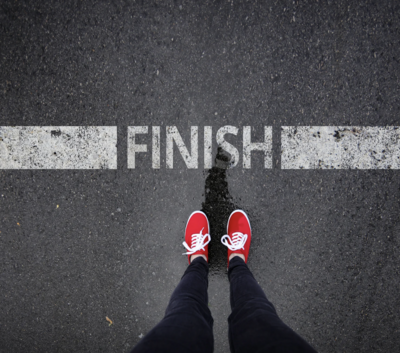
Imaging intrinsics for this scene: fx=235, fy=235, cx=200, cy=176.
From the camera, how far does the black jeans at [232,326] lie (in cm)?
134

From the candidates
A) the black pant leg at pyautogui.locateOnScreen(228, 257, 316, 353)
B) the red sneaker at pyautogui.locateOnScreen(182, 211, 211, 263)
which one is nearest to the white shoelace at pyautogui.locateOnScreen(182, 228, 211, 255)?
the red sneaker at pyautogui.locateOnScreen(182, 211, 211, 263)

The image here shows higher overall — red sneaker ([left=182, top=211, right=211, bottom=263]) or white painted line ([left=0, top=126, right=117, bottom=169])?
white painted line ([left=0, top=126, right=117, bottom=169])

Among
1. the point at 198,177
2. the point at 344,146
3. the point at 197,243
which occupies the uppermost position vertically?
the point at 344,146

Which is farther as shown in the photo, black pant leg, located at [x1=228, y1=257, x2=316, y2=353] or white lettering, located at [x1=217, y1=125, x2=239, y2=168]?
white lettering, located at [x1=217, y1=125, x2=239, y2=168]

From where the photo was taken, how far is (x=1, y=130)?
2.32 meters

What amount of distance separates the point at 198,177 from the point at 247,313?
3.94ft

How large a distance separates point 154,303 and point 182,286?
28.2 inches

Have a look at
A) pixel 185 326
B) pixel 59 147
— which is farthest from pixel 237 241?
pixel 59 147

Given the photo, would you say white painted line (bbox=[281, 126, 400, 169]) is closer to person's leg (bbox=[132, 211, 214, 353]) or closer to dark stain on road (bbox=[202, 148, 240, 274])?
dark stain on road (bbox=[202, 148, 240, 274])

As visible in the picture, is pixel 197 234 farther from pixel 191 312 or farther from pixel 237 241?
pixel 191 312

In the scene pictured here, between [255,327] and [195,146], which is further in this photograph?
[195,146]

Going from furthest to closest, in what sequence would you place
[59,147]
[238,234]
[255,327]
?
[59,147] → [238,234] → [255,327]

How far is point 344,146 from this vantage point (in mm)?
2232

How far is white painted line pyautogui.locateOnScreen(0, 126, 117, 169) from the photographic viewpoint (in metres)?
2.29
